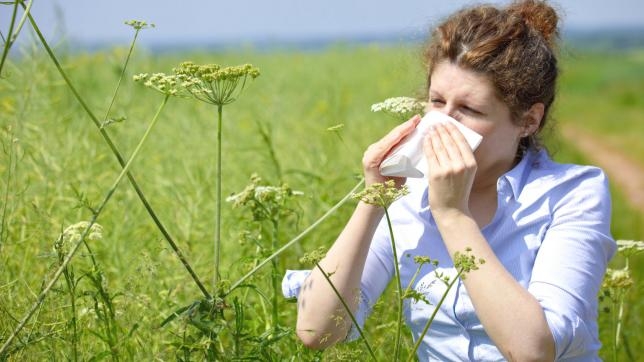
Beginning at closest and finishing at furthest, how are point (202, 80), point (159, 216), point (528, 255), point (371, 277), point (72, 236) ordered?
point (202, 80) → point (72, 236) → point (528, 255) → point (371, 277) → point (159, 216)

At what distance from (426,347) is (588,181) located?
0.58 meters

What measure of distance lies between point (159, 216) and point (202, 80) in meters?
1.86

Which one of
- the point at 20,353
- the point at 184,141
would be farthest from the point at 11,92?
the point at 20,353

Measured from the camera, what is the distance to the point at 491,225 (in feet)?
7.38

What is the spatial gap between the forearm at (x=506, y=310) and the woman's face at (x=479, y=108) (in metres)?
0.40

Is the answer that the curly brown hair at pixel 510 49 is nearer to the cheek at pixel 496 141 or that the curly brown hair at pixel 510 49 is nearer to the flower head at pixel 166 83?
the cheek at pixel 496 141

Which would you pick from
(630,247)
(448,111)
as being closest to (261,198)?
(448,111)

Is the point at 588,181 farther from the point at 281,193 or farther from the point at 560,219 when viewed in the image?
the point at 281,193

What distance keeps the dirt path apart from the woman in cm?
630

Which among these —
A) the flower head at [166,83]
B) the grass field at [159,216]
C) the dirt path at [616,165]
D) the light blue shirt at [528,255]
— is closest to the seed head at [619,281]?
the light blue shirt at [528,255]

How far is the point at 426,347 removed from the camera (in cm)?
229

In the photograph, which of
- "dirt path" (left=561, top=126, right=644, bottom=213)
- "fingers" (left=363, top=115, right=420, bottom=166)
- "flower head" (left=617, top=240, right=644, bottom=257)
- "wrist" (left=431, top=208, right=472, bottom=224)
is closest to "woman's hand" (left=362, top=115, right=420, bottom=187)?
"fingers" (left=363, top=115, right=420, bottom=166)

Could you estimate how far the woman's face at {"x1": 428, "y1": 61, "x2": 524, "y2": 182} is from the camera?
2.22 metres

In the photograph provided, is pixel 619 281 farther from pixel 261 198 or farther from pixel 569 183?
pixel 261 198
